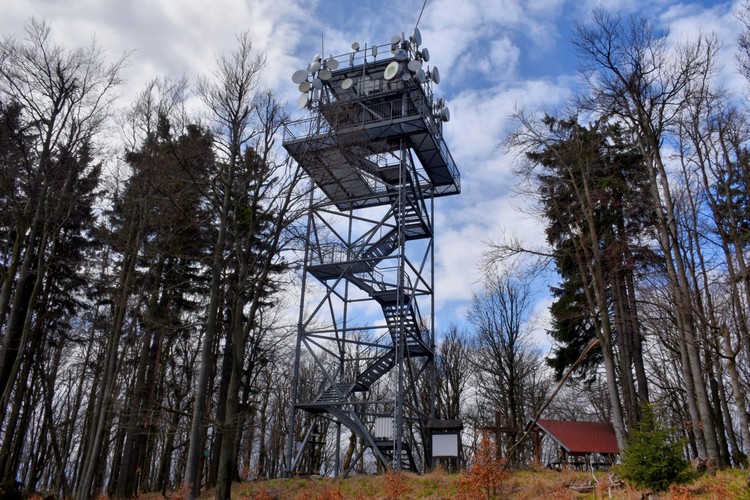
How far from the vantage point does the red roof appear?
827 inches

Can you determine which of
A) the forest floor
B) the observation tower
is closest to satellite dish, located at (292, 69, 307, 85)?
the observation tower

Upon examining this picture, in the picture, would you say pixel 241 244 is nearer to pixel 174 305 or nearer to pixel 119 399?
pixel 119 399

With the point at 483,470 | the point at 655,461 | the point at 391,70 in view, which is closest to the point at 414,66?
the point at 391,70

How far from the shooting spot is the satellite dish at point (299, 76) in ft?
73.4

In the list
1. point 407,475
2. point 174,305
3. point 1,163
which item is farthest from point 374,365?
point 1,163

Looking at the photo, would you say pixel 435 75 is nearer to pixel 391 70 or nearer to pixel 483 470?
pixel 391 70

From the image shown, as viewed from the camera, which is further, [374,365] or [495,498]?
[374,365]

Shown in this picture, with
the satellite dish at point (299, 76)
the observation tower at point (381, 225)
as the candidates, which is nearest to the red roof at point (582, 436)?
the observation tower at point (381, 225)

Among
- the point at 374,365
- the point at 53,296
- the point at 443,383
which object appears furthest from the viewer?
the point at 443,383

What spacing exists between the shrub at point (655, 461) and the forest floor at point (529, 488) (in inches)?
7.6

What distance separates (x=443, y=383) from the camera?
1340 inches

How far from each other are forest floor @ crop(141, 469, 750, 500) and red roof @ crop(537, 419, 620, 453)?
6.48 metres

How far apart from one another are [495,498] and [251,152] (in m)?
9.48

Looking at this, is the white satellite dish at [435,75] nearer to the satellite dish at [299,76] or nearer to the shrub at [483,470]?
the satellite dish at [299,76]
